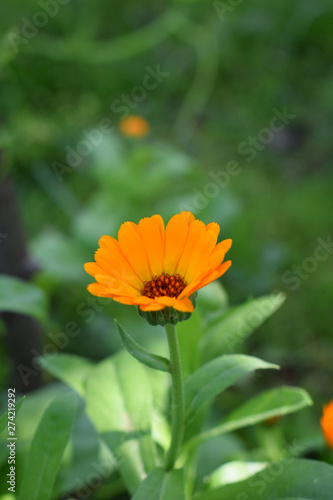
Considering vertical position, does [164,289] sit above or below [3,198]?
below

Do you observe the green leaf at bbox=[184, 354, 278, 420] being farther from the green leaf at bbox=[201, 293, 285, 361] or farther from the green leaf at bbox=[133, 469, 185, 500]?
the green leaf at bbox=[201, 293, 285, 361]

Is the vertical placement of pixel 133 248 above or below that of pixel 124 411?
above

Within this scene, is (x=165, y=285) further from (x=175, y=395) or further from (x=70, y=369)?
(x=70, y=369)

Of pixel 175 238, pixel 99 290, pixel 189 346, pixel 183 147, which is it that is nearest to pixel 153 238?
pixel 175 238

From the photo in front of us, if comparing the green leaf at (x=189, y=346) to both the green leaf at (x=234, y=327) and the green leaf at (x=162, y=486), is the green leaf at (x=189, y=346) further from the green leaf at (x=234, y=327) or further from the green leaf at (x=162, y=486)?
the green leaf at (x=162, y=486)

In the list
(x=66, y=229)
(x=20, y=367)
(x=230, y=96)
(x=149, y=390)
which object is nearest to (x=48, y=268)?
(x=20, y=367)

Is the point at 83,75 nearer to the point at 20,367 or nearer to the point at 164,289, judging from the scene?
the point at 20,367
